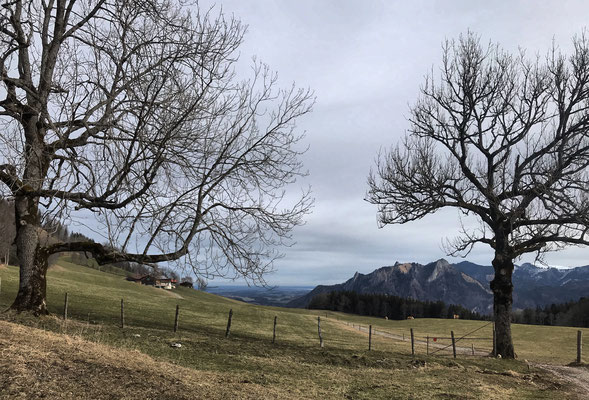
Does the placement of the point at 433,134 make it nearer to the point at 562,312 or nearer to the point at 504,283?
the point at 504,283

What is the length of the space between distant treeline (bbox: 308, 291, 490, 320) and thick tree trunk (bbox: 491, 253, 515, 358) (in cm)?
11350

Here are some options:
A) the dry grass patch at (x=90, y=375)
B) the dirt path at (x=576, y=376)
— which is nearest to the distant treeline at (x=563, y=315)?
the dirt path at (x=576, y=376)

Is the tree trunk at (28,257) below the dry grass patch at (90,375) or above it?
above

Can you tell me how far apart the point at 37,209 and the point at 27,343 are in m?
6.88

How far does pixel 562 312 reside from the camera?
12131cm

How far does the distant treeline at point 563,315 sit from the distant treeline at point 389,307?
16.0 m

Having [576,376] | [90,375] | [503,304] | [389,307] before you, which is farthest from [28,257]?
[389,307]

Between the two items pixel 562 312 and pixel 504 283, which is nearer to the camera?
pixel 504 283

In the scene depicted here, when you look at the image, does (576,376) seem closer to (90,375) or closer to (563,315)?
(90,375)

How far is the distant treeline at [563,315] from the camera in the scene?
106 metres

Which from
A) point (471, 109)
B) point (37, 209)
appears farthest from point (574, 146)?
point (37, 209)

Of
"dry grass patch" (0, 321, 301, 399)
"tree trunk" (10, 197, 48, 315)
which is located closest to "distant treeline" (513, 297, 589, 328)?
"dry grass patch" (0, 321, 301, 399)

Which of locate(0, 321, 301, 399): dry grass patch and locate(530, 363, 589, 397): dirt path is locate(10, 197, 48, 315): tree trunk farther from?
locate(530, 363, 589, 397): dirt path

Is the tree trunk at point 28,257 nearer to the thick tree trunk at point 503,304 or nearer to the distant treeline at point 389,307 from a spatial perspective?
the thick tree trunk at point 503,304
